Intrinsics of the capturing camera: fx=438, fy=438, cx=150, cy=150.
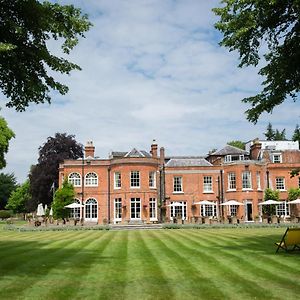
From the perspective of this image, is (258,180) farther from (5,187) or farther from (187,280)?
(5,187)

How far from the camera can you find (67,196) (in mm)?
46156

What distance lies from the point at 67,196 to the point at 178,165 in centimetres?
1323

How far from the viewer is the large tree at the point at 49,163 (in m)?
58.7

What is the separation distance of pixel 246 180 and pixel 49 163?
26.3m

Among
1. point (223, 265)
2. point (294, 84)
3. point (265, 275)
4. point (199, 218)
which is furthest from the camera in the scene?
point (199, 218)

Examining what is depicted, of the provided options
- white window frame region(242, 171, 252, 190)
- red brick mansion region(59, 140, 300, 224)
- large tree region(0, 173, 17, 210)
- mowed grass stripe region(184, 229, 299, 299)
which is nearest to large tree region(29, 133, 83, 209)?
red brick mansion region(59, 140, 300, 224)

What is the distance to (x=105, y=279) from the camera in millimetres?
9320

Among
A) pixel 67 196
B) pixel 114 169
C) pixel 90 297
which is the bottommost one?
pixel 90 297

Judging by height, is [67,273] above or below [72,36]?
below

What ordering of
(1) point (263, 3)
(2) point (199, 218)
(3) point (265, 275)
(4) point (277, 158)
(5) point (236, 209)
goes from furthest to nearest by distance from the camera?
(4) point (277, 158) < (5) point (236, 209) < (2) point (199, 218) < (1) point (263, 3) < (3) point (265, 275)

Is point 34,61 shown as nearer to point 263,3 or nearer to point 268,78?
point 263,3

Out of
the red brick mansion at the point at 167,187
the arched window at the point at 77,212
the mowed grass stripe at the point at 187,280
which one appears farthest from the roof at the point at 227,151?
the mowed grass stripe at the point at 187,280

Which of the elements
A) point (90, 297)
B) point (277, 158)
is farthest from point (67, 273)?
point (277, 158)

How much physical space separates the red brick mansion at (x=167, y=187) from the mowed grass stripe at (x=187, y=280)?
34385mm
